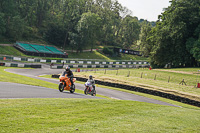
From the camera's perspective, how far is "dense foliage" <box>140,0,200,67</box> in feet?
189

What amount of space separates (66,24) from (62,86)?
266 ft

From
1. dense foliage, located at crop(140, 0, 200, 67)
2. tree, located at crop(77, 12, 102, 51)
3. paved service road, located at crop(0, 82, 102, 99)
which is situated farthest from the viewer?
tree, located at crop(77, 12, 102, 51)

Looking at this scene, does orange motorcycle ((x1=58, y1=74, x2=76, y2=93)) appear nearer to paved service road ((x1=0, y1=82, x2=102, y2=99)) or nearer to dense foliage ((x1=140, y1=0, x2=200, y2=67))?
paved service road ((x1=0, y1=82, x2=102, y2=99))

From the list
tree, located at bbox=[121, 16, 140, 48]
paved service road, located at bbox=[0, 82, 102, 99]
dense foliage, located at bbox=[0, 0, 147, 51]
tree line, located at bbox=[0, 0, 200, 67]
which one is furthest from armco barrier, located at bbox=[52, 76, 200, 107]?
tree, located at bbox=[121, 16, 140, 48]

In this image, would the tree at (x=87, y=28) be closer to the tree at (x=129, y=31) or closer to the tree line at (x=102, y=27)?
the tree line at (x=102, y=27)

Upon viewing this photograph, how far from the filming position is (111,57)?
3868 inches

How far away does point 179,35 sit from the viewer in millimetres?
56938

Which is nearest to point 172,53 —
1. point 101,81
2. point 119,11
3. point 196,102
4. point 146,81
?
point 146,81

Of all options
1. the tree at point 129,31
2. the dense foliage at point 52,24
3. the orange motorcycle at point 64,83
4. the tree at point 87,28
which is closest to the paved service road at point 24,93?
the orange motorcycle at point 64,83

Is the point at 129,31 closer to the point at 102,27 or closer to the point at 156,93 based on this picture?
the point at 102,27

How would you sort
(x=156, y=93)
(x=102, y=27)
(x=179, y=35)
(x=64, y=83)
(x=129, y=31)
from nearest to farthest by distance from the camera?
1. (x=64, y=83)
2. (x=156, y=93)
3. (x=179, y=35)
4. (x=102, y=27)
5. (x=129, y=31)

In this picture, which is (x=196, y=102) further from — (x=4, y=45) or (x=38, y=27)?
(x=38, y=27)

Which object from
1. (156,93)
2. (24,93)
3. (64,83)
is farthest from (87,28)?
(24,93)

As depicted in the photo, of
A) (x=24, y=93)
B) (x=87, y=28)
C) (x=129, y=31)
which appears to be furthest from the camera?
(x=129, y=31)
